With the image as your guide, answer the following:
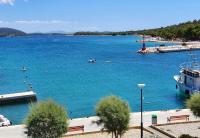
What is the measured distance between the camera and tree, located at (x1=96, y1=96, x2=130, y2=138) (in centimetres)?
2588

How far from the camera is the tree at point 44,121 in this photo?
23844 mm

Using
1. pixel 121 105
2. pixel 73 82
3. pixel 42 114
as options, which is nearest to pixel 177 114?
pixel 121 105

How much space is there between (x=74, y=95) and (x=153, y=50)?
87.3 m

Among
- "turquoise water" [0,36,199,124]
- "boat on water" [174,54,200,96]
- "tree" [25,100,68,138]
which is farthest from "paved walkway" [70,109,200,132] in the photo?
"boat on water" [174,54,200,96]

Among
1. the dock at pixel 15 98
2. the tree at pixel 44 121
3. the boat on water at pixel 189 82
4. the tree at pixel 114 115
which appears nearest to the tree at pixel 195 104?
the tree at pixel 114 115

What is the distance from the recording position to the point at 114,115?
25.8m

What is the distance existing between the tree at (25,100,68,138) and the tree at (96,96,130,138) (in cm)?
A: 275

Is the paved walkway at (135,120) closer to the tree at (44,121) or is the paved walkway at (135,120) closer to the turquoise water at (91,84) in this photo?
the tree at (44,121)

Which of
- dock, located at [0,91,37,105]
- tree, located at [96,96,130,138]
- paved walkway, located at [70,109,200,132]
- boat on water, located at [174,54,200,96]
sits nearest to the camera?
tree, located at [96,96,130,138]

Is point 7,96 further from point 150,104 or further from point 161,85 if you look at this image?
point 161,85

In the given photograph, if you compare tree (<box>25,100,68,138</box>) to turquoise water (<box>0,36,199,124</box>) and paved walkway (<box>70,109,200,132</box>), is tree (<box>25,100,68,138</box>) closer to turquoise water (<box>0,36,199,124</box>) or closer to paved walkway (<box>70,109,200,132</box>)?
paved walkway (<box>70,109,200,132</box>)

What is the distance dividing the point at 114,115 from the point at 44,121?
4068mm

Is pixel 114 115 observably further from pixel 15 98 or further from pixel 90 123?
pixel 15 98

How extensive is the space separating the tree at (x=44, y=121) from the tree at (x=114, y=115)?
108 inches
